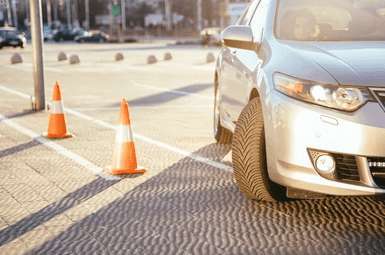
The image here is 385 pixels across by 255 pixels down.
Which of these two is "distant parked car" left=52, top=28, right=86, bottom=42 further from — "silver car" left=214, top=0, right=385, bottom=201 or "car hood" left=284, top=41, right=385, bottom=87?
"car hood" left=284, top=41, right=385, bottom=87

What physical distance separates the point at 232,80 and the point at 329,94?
2.26 metres

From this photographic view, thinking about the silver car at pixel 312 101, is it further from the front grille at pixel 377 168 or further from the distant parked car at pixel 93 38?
the distant parked car at pixel 93 38

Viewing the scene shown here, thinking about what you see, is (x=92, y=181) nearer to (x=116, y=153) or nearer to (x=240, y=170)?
(x=116, y=153)

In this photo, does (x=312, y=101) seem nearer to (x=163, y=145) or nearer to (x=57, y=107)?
(x=163, y=145)

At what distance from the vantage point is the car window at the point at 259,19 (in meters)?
6.23

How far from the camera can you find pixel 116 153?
22.2 feet

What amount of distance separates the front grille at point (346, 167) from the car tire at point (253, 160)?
68 centimetres

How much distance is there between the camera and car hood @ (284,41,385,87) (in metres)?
4.67

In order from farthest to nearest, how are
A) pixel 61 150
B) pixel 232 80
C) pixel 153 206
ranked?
pixel 61 150
pixel 232 80
pixel 153 206

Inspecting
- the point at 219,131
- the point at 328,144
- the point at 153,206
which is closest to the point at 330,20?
the point at 328,144

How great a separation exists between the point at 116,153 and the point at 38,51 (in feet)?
18.2

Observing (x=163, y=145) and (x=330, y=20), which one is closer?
(x=330, y=20)

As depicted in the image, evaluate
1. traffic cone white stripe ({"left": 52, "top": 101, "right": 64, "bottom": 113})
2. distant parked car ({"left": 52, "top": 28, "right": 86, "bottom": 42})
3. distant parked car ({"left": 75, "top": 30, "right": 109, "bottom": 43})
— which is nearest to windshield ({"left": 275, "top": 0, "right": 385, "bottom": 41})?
traffic cone white stripe ({"left": 52, "top": 101, "right": 64, "bottom": 113})

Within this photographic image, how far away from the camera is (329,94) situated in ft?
15.4
